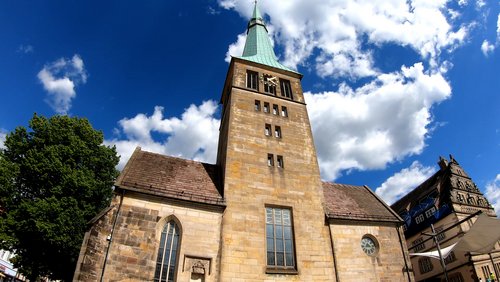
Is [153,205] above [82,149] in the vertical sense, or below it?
below

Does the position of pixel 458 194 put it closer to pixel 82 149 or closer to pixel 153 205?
pixel 153 205

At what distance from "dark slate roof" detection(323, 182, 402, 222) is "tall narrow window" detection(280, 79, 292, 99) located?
27.5ft

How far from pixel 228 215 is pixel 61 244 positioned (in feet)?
39.3

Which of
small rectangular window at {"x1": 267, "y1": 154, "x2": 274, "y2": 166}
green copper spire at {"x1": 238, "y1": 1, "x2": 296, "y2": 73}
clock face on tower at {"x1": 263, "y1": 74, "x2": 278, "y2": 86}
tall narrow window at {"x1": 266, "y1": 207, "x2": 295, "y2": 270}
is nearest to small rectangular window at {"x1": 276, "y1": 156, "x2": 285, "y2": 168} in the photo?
small rectangular window at {"x1": 267, "y1": 154, "x2": 274, "y2": 166}

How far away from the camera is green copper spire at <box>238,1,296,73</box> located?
93.8 feet

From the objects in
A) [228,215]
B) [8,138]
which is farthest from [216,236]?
[8,138]

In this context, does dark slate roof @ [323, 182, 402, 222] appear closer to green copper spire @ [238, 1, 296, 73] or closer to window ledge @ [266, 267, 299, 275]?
window ledge @ [266, 267, 299, 275]

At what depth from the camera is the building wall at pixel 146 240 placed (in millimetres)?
14258

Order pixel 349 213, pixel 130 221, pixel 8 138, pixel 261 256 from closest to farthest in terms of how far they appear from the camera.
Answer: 1. pixel 130 221
2. pixel 261 256
3. pixel 349 213
4. pixel 8 138

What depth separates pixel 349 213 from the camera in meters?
20.5

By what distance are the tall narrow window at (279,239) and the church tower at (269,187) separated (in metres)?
0.05

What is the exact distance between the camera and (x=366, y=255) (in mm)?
18844

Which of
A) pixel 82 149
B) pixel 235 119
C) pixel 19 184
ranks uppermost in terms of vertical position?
pixel 235 119

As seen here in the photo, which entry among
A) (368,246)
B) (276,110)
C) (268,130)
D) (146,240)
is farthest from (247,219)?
(276,110)
